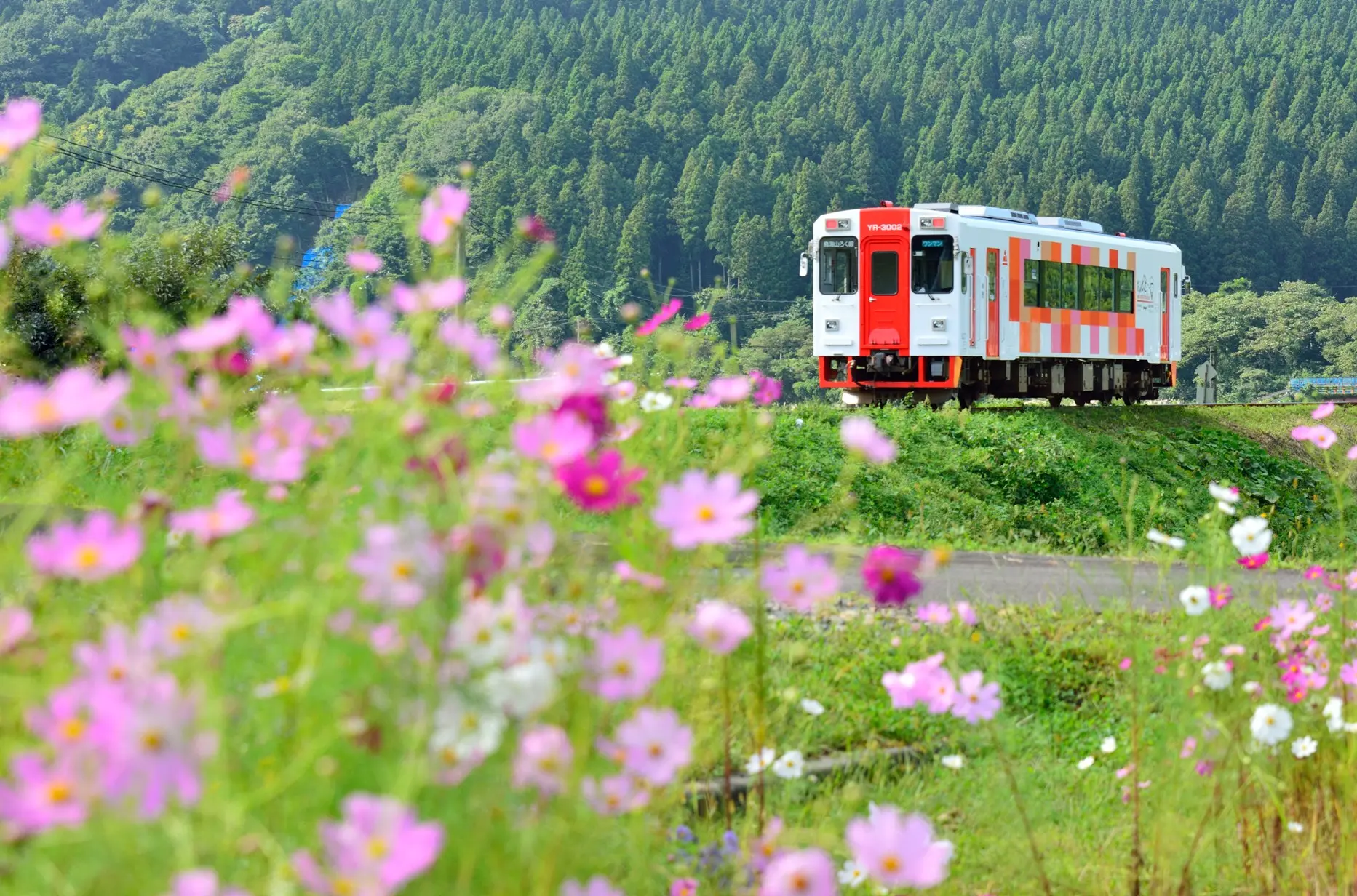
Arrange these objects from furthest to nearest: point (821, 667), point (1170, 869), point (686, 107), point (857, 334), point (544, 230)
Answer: point (686, 107), point (857, 334), point (821, 667), point (1170, 869), point (544, 230)

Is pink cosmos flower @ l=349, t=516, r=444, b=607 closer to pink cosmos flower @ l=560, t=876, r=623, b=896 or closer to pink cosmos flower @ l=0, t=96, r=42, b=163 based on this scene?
pink cosmos flower @ l=560, t=876, r=623, b=896

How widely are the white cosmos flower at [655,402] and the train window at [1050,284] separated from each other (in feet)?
63.6

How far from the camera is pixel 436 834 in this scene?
143cm

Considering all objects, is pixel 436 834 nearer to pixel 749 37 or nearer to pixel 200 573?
pixel 200 573

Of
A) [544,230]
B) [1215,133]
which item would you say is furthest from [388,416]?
[1215,133]

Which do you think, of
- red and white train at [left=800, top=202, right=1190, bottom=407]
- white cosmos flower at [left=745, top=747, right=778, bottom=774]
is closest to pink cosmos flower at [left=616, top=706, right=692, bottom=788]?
white cosmos flower at [left=745, top=747, right=778, bottom=774]

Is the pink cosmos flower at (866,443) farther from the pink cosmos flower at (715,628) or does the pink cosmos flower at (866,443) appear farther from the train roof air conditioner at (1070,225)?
the train roof air conditioner at (1070,225)

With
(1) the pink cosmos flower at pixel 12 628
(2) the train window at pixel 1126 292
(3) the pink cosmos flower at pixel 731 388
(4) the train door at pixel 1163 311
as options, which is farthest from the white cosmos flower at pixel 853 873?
(4) the train door at pixel 1163 311

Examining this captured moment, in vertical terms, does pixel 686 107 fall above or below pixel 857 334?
below

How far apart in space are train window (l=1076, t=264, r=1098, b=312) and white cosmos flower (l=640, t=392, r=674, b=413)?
20440 millimetres

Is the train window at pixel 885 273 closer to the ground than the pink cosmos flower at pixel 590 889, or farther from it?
closer to the ground

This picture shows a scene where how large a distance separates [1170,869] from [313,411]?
2504mm

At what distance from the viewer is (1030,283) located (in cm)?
2189

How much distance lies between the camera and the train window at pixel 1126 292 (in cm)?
2427
